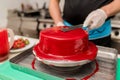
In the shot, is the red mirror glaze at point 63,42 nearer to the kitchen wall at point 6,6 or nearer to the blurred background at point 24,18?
the blurred background at point 24,18

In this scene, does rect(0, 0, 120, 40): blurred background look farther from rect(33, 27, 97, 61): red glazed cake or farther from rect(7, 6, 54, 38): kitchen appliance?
rect(33, 27, 97, 61): red glazed cake

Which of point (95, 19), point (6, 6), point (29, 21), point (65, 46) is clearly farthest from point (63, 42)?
point (6, 6)

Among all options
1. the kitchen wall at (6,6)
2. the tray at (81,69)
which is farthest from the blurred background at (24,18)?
the tray at (81,69)

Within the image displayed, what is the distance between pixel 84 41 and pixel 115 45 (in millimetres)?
1112

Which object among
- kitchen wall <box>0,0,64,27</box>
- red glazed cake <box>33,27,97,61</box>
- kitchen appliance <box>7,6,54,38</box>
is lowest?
kitchen appliance <box>7,6,54,38</box>

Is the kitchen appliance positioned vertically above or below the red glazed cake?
below

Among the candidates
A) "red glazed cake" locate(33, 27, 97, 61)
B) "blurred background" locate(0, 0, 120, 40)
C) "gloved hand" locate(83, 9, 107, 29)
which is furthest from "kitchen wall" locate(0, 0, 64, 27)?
"red glazed cake" locate(33, 27, 97, 61)

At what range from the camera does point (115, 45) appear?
1.56 metres

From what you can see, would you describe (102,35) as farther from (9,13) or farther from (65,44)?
(9,13)

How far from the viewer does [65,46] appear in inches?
19.8

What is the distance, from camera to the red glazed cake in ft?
1.64

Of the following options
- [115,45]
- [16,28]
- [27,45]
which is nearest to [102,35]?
[27,45]

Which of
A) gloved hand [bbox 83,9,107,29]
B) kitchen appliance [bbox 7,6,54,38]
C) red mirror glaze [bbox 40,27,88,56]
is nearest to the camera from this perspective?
red mirror glaze [bbox 40,27,88,56]

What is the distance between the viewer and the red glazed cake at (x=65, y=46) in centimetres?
50
